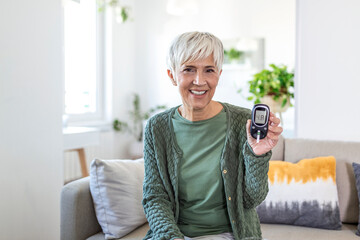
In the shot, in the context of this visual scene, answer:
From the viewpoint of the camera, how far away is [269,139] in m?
1.13

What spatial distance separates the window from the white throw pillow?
8.43 feet

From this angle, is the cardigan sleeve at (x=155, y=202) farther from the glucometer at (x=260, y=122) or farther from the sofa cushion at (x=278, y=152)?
the sofa cushion at (x=278, y=152)

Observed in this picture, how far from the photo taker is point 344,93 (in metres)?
2.29

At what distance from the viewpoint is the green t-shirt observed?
1288 mm

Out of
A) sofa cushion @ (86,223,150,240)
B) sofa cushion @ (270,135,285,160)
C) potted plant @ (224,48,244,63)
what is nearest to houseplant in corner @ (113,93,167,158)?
potted plant @ (224,48,244,63)

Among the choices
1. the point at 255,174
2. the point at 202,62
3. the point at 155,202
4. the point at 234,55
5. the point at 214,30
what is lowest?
the point at 155,202

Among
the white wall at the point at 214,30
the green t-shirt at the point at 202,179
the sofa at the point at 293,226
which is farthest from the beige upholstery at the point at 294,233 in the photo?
the white wall at the point at 214,30

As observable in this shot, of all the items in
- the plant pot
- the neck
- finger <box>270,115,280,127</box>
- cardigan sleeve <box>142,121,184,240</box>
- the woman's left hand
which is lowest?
cardigan sleeve <box>142,121,184,240</box>

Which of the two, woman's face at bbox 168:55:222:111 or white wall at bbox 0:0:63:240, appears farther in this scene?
white wall at bbox 0:0:63:240

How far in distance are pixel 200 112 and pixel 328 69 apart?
4.26 ft

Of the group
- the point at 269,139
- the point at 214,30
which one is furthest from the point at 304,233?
the point at 214,30

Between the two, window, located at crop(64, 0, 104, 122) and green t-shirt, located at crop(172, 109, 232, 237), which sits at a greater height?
window, located at crop(64, 0, 104, 122)

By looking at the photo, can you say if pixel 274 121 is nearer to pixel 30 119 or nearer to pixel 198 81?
pixel 198 81

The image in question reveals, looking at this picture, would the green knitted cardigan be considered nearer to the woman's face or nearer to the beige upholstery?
the woman's face
